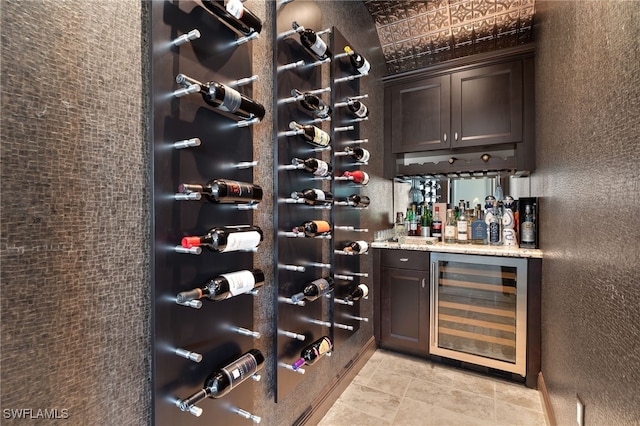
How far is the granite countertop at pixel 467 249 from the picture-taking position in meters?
Result: 2.05

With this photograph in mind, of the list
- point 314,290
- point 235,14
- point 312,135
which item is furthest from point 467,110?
point 235,14

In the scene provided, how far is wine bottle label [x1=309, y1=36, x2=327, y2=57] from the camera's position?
56.2 inches

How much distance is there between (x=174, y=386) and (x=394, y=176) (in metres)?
2.44

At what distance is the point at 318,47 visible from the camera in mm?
1448

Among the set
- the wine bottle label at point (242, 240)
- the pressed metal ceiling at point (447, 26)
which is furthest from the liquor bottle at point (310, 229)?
the pressed metal ceiling at point (447, 26)

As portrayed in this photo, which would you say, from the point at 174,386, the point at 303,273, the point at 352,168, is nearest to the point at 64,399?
the point at 174,386

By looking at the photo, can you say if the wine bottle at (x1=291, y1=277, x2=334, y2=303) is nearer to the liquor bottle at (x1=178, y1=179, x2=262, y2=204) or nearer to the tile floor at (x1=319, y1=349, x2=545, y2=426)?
the liquor bottle at (x1=178, y1=179, x2=262, y2=204)

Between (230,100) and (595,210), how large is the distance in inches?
49.8

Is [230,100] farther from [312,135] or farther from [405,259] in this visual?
[405,259]

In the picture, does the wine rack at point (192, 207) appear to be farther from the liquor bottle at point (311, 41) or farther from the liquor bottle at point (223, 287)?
the liquor bottle at point (311, 41)

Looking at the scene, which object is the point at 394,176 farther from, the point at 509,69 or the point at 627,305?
the point at 627,305

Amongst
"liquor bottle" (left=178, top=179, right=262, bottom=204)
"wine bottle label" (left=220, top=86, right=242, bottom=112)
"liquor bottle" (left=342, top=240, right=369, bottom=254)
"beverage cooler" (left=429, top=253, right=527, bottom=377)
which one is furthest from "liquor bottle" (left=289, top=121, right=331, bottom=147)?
"beverage cooler" (left=429, top=253, right=527, bottom=377)

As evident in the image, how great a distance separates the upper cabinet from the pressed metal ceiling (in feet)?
0.82

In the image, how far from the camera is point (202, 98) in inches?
37.4
